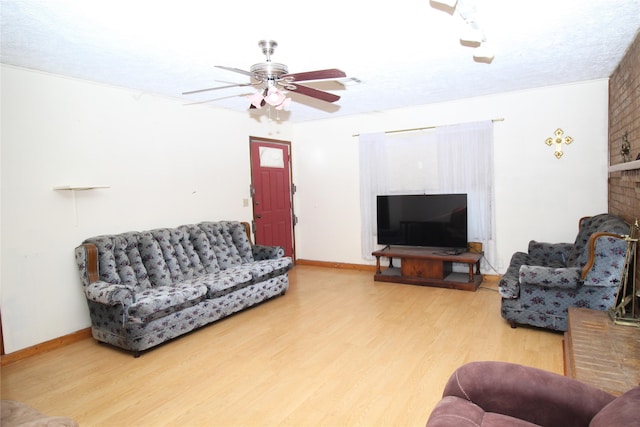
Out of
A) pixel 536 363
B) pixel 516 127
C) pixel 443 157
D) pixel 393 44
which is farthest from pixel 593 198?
pixel 393 44

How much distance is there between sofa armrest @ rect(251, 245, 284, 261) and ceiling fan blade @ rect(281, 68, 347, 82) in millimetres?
2639

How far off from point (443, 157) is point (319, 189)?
2.16m

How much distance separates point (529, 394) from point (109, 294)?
10.4 feet

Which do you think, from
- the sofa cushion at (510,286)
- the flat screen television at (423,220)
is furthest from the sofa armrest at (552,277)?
the flat screen television at (423,220)

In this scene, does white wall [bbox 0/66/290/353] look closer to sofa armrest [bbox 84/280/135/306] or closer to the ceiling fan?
sofa armrest [bbox 84/280/135/306]

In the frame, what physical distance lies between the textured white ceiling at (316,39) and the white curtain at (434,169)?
1.07 metres

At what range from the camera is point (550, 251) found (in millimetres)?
4344

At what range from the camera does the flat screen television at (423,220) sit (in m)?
5.05

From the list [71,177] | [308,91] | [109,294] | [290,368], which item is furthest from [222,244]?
[308,91]

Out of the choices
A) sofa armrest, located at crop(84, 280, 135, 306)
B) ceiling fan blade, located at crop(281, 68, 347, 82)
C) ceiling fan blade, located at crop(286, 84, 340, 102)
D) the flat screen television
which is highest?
ceiling fan blade, located at crop(286, 84, 340, 102)

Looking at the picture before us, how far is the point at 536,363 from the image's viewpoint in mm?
2861

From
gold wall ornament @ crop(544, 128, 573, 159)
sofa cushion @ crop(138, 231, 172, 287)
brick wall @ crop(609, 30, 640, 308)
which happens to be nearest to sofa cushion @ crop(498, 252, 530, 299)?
brick wall @ crop(609, 30, 640, 308)

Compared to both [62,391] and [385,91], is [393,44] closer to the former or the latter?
[385,91]

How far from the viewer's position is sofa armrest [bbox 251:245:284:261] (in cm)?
491
